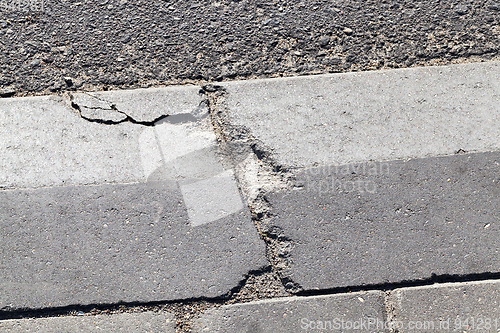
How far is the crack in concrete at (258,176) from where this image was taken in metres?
2.57

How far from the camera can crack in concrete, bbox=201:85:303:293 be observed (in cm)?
257

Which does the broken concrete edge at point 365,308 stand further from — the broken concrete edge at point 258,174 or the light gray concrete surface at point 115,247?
the light gray concrete surface at point 115,247

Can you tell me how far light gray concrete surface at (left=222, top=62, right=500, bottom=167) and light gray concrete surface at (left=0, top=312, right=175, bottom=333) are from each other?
1.32 meters

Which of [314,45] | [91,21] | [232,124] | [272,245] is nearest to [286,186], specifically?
[272,245]

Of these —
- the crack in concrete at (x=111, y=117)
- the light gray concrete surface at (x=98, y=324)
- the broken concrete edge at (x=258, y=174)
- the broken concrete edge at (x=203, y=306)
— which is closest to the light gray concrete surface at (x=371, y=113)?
the broken concrete edge at (x=258, y=174)

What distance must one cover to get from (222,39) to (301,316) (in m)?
2.00

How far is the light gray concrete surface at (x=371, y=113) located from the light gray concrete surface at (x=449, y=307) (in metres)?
0.90

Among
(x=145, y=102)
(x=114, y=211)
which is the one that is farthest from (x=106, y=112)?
(x=114, y=211)

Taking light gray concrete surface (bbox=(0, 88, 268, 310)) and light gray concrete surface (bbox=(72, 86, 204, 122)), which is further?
light gray concrete surface (bbox=(72, 86, 204, 122))

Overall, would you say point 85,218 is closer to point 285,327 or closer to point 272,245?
point 272,245

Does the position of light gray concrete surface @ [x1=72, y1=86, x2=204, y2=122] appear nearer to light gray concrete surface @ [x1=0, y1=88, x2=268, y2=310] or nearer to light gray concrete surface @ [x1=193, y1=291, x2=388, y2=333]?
light gray concrete surface @ [x1=0, y1=88, x2=268, y2=310]

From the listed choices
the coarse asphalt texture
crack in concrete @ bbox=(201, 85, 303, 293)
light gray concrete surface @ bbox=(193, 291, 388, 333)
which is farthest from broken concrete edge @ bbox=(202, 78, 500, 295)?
the coarse asphalt texture

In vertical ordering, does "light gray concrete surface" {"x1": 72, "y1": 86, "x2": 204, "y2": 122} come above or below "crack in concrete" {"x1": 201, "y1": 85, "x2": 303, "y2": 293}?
above

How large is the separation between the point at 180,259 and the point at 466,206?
1940 mm
